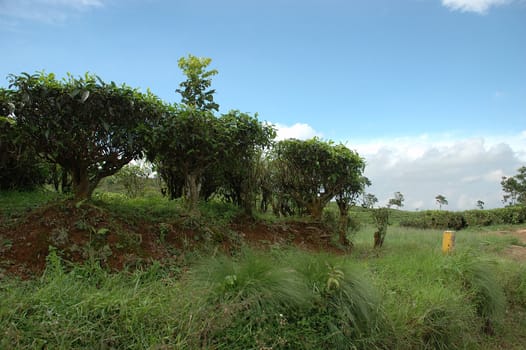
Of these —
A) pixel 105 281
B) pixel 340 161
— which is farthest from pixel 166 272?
pixel 340 161

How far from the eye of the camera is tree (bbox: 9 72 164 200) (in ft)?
15.0

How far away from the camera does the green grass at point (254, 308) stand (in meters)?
2.62

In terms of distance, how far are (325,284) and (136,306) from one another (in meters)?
1.69

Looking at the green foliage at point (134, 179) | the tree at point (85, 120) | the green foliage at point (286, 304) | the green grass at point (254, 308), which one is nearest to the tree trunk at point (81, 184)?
the tree at point (85, 120)

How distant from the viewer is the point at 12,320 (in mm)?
2539

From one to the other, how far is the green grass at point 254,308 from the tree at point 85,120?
68.3 inches

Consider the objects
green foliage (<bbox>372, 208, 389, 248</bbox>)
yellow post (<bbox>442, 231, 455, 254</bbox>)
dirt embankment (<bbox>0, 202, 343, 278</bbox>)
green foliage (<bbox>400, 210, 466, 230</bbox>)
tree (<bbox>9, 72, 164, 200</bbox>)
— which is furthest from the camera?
green foliage (<bbox>400, 210, 466, 230</bbox>)

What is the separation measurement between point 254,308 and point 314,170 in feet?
15.8

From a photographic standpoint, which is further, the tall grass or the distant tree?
the distant tree

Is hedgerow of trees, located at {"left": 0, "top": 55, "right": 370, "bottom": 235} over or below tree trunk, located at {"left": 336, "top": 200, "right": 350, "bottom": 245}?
over

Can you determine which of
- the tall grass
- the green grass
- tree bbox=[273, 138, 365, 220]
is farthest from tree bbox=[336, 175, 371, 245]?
the tall grass

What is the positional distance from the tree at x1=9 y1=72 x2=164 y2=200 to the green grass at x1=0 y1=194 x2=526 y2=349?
1.73 m

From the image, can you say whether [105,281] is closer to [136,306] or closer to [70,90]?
[136,306]

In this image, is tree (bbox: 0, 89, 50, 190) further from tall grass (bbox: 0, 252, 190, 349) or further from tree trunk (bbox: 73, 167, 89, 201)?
tall grass (bbox: 0, 252, 190, 349)
